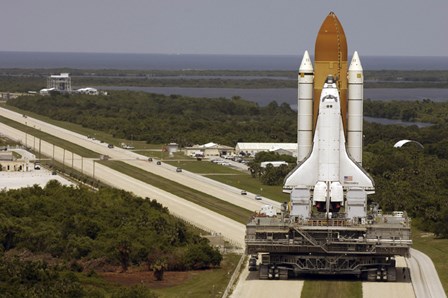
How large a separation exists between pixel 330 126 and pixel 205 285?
11.5 meters

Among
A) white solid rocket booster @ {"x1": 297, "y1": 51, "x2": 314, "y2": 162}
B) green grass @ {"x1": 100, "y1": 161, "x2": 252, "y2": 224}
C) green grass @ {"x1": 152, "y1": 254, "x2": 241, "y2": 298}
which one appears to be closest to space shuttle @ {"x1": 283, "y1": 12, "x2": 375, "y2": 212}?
white solid rocket booster @ {"x1": 297, "y1": 51, "x2": 314, "y2": 162}

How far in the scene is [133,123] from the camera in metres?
167

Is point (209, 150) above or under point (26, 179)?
under

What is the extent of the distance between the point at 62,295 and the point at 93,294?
1.96 metres

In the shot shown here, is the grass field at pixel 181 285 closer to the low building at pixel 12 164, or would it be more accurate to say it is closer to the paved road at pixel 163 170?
the paved road at pixel 163 170

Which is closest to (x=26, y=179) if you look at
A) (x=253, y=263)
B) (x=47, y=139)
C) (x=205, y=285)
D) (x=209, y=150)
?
(x=209, y=150)

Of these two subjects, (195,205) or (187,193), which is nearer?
(195,205)

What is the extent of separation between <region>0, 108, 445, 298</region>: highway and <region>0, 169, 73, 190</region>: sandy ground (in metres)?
4.56

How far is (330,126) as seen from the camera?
213 ft

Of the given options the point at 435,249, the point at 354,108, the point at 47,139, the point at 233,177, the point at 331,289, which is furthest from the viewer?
the point at 47,139

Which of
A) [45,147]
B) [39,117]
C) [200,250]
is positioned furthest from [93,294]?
[39,117]

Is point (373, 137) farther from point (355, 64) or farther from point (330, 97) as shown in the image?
point (330, 97)

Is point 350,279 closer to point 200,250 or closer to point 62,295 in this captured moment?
point 200,250

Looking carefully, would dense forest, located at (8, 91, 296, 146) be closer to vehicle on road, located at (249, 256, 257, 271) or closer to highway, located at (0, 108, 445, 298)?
highway, located at (0, 108, 445, 298)
